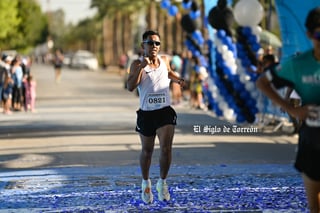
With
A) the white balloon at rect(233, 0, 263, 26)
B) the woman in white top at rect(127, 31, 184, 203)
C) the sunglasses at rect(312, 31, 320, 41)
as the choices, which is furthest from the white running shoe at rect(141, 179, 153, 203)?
the white balloon at rect(233, 0, 263, 26)

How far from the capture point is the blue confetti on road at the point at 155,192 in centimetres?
890

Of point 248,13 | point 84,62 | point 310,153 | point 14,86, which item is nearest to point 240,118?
point 248,13

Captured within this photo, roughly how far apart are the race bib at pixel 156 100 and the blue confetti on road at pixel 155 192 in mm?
1049

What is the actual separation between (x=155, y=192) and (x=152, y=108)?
1.29m

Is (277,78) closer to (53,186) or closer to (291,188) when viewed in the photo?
(291,188)

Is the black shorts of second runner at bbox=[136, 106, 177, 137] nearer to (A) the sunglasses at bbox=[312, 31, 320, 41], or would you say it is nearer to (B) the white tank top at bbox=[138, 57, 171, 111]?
(B) the white tank top at bbox=[138, 57, 171, 111]

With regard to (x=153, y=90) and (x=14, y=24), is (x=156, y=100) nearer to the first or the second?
(x=153, y=90)

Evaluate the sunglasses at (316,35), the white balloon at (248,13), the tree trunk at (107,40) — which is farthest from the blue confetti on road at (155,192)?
the tree trunk at (107,40)

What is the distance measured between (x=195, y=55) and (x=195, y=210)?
54.7 feet

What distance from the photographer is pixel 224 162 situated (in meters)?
13.0

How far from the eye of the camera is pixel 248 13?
19172 millimetres

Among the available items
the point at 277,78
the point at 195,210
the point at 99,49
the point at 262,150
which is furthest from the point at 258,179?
the point at 99,49

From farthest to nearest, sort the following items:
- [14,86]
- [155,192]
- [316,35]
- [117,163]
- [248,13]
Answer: [14,86]
[248,13]
[117,163]
[155,192]
[316,35]

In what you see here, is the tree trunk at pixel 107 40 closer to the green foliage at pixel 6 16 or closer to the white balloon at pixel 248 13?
the green foliage at pixel 6 16
